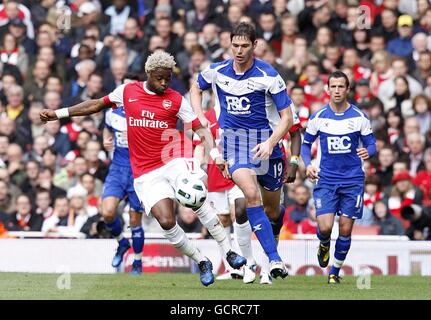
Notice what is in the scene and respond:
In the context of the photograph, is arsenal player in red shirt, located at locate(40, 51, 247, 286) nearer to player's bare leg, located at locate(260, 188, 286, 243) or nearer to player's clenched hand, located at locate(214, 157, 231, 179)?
player's clenched hand, located at locate(214, 157, 231, 179)

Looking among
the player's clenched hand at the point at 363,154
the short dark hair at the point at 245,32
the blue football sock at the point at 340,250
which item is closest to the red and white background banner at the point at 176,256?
the blue football sock at the point at 340,250

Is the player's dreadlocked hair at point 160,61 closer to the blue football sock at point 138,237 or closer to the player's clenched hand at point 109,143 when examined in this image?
the player's clenched hand at point 109,143

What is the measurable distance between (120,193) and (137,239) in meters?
0.69

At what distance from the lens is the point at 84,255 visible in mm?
18688

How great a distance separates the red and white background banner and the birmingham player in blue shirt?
102 inches

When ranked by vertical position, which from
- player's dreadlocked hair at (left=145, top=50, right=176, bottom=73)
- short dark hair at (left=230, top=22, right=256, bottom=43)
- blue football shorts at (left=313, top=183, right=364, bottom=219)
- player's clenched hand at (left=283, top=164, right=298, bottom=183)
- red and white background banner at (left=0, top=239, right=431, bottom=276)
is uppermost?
short dark hair at (left=230, top=22, right=256, bottom=43)

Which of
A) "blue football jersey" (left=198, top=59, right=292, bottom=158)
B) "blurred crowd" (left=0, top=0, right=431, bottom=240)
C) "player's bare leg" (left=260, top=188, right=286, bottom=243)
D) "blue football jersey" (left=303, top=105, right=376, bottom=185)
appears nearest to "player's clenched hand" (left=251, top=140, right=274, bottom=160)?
"blue football jersey" (left=198, top=59, right=292, bottom=158)

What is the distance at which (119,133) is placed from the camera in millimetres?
17422

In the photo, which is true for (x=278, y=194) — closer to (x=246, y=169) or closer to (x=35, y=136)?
(x=246, y=169)

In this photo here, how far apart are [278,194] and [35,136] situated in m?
8.22

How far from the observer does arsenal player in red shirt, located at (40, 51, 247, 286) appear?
1398 cm

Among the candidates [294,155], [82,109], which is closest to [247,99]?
[294,155]

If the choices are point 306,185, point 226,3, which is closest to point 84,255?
point 306,185

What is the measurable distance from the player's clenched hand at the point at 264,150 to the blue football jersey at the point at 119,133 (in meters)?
3.81
